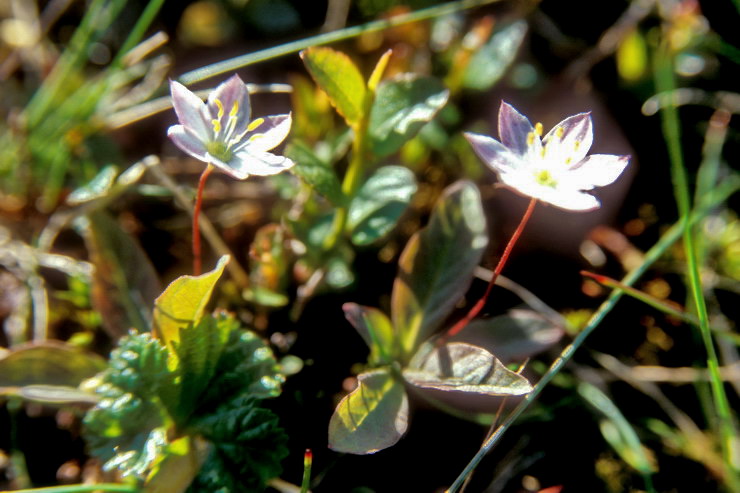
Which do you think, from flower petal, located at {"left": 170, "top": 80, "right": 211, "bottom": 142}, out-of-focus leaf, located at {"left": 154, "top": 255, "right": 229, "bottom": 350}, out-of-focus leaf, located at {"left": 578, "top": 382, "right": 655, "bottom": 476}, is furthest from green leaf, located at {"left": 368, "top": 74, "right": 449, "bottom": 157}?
out-of-focus leaf, located at {"left": 578, "top": 382, "right": 655, "bottom": 476}

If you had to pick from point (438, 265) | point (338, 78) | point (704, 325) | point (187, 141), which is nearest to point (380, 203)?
point (438, 265)

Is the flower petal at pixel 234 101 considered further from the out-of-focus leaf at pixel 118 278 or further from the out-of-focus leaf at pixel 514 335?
the out-of-focus leaf at pixel 514 335

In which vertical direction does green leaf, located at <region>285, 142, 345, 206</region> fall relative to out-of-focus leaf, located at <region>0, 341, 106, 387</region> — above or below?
above

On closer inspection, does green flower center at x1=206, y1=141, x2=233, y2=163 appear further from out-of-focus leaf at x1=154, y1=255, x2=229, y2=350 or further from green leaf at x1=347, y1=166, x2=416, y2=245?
green leaf at x1=347, y1=166, x2=416, y2=245

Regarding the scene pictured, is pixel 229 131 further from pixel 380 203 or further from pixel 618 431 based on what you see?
pixel 618 431

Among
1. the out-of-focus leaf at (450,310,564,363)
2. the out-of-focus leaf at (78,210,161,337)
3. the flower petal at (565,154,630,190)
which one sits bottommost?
the out-of-focus leaf at (450,310,564,363)

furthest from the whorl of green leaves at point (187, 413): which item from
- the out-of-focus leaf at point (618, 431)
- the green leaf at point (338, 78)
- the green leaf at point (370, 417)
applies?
the out-of-focus leaf at point (618, 431)

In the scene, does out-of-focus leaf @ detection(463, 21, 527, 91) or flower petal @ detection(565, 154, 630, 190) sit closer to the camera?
flower petal @ detection(565, 154, 630, 190)
